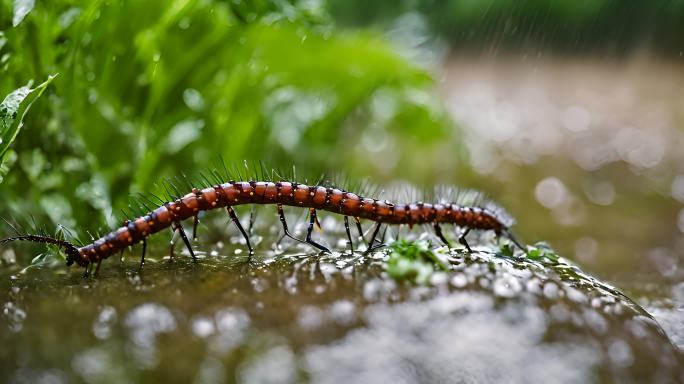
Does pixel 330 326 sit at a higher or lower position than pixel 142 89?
lower

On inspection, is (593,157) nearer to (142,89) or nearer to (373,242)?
(373,242)

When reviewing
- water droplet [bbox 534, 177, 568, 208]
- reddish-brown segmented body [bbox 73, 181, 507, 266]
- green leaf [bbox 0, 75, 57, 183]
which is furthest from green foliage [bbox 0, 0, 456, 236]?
water droplet [bbox 534, 177, 568, 208]

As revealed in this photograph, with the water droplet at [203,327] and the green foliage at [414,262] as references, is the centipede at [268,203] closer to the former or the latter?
the green foliage at [414,262]

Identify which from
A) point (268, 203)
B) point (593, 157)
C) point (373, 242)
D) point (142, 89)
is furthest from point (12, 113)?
point (593, 157)

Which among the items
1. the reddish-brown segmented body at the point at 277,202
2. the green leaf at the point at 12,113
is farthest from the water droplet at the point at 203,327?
the green leaf at the point at 12,113

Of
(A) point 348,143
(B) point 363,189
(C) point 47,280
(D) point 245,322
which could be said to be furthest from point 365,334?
(A) point 348,143

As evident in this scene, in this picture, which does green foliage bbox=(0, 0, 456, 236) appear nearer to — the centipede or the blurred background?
the blurred background
